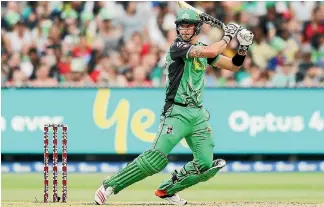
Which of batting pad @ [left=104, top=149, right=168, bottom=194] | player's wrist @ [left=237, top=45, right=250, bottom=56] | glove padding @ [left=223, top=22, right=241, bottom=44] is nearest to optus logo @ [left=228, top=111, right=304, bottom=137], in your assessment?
player's wrist @ [left=237, top=45, right=250, bottom=56]

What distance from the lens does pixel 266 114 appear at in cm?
1541

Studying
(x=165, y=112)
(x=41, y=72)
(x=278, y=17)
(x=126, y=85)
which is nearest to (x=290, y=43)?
(x=278, y=17)

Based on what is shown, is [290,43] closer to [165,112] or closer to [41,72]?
[41,72]

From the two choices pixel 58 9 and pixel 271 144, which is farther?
pixel 58 9

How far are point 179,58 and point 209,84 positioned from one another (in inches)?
270

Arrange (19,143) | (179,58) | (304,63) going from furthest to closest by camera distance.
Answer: (304,63) < (19,143) < (179,58)

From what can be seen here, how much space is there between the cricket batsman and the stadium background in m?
3.94

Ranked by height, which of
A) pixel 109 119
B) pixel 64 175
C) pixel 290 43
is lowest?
pixel 64 175

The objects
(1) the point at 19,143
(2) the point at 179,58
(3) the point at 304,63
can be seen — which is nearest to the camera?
(2) the point at 179,58

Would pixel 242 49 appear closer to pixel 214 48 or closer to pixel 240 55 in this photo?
pixel 240 55

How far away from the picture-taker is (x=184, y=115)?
9.38 m

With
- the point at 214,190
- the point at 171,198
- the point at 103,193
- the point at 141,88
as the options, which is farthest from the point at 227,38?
the point at 141,88

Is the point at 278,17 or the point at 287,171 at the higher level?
the point at 278,17

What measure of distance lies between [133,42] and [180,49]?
738cm
